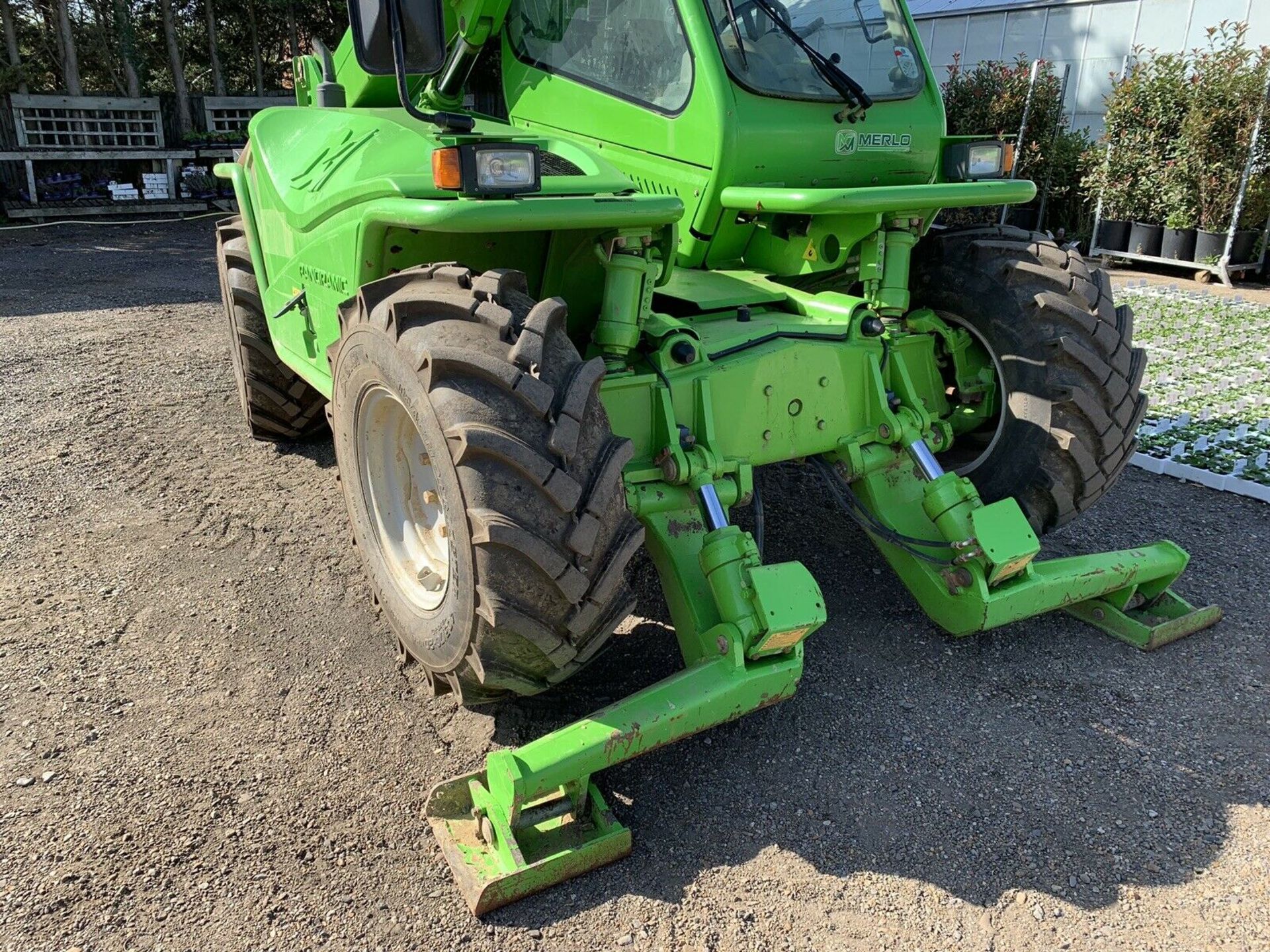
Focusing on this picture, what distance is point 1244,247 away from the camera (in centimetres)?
1027

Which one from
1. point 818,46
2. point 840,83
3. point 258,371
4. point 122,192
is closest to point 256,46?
point 122,192

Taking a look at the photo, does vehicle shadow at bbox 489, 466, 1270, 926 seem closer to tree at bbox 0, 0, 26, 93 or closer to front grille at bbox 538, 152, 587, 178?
front grille at bbox 538, 152, 587, 178

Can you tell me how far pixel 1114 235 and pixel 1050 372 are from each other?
927 cm

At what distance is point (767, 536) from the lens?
14.0ft

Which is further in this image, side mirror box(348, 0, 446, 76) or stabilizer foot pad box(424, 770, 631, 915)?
side mirror box(348, 0, 446, 76)

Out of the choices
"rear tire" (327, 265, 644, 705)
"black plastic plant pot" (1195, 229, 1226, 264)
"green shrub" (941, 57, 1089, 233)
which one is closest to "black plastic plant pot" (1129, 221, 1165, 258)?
"black plastic plant pot" (1195, 229, 1226, 264)

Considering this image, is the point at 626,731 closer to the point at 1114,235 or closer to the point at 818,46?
the point at 818,46

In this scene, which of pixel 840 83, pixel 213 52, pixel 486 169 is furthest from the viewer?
pixel 213 52

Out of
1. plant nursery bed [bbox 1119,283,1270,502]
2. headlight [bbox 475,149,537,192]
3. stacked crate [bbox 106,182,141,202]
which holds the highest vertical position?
headlight [bbox 475,149,537,192]

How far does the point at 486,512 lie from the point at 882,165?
220 centimetres

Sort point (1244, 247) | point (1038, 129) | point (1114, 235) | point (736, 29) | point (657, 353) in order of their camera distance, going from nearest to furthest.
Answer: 1. point (657, 353)
2. point (736, 29)
3. point (1244, 247)
4. point (1114, 235)
5. point (1038, 129)

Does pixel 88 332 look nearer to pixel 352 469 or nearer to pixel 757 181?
pixel 352 469

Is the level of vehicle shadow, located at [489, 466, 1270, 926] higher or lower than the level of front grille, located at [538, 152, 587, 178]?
lower

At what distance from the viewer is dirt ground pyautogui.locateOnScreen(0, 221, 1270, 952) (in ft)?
7.74
